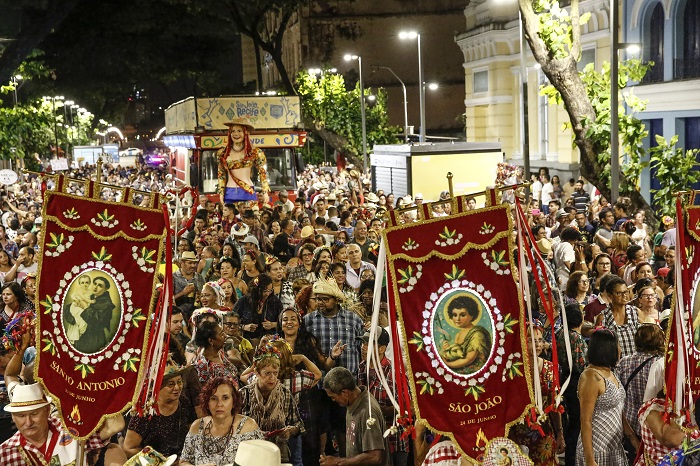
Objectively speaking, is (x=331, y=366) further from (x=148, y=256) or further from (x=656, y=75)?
(x=656, y=75)

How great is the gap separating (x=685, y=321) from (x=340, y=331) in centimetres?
330

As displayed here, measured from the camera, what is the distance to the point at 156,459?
547 centimetres

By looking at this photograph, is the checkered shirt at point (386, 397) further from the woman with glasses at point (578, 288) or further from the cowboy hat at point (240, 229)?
the cowboy hat at point (240, 229)

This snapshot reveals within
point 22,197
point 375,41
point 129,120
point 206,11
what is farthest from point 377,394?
point 129,120

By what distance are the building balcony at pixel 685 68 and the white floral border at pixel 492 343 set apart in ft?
55.3

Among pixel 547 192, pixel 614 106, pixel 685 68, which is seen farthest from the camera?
pixel 547 192

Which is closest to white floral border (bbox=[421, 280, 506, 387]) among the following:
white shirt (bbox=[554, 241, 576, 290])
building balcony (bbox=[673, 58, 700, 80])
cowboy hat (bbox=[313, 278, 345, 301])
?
cowboy hat (bbox=[313, 278, 345, 301])

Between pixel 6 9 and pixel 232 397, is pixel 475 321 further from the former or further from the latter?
pixel 6 9

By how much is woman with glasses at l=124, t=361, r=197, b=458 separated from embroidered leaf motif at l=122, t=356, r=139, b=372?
19.7 inches

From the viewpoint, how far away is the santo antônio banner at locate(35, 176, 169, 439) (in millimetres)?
6594

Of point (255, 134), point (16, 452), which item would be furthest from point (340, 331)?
point (255, 134)

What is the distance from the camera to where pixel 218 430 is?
6391mm

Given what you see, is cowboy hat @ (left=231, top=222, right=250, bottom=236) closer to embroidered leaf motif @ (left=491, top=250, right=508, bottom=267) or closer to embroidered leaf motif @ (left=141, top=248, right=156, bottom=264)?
embroidered leaf motif @ (left=141, top=248, right=156, bottom=264)

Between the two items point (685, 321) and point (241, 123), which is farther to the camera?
point (241, 123)
